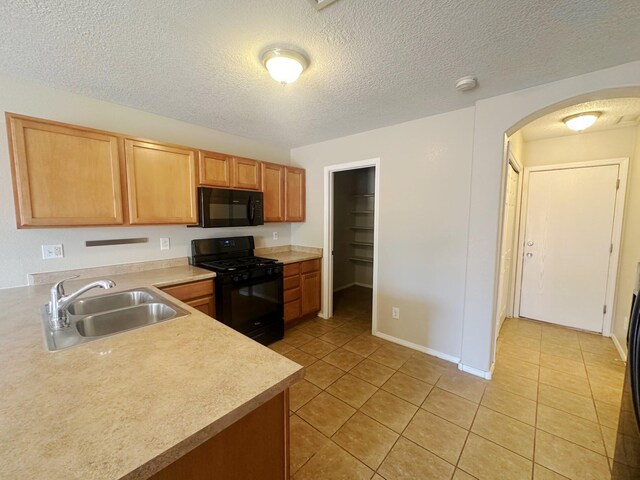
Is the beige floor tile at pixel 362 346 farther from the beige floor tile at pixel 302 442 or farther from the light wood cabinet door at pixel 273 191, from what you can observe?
the light wood cabinet door at pixel 273 191

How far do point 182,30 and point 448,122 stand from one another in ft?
7.27

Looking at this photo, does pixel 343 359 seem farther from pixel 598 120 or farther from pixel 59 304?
pixel 598 120

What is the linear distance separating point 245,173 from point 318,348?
6.96 ft

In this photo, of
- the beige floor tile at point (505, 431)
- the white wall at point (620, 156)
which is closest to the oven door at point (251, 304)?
the beige floor tile at point (505, 431)

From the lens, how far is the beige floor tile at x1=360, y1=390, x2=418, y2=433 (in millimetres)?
1785

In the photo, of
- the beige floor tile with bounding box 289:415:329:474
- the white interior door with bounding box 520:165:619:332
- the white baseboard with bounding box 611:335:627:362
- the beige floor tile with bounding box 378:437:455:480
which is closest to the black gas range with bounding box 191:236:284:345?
the beige floor tile with bounding box 289:415:329:474

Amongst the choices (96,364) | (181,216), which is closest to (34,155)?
(181,216)

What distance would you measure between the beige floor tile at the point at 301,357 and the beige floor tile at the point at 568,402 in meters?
1.90

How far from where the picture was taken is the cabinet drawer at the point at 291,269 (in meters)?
3.11

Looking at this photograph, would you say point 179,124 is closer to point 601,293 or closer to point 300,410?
point 300,410

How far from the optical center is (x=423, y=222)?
2.63 meters

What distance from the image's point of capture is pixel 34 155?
5.57 feet

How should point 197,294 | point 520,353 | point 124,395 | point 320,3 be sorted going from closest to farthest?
point 124,395 < point 320,3 < point 197,294 < point 520,353

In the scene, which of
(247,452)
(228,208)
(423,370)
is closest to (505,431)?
(423,370)
